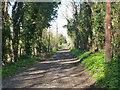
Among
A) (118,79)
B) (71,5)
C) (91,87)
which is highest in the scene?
(71,5)

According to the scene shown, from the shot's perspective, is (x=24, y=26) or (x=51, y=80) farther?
(x=24, y=26)

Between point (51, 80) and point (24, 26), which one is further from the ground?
point (24, 26)

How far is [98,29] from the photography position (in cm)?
A: 1573

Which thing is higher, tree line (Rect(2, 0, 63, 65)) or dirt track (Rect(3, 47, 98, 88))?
tree line (Rect(2, 0, 63, 65))

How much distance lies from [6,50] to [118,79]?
958 centimetres

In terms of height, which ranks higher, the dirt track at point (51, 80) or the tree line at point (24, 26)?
the tree line at point (24, 26)

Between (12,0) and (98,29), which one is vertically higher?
(12,0)

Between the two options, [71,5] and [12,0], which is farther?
[71,5]

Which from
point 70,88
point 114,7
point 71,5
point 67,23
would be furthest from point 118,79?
point 67,23

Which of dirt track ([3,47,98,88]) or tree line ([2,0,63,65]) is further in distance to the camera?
tree line ([2,0,63,65])

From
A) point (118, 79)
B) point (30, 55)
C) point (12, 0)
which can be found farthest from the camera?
point (30, 55)

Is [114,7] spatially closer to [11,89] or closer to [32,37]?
[11,89]

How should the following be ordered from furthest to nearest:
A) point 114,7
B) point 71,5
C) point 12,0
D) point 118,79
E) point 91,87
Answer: point 71,5 → point 12,0 → point 114,7 → point 91,87 → point 118,79

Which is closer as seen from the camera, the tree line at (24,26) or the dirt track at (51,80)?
the dirt track at (51,80)
